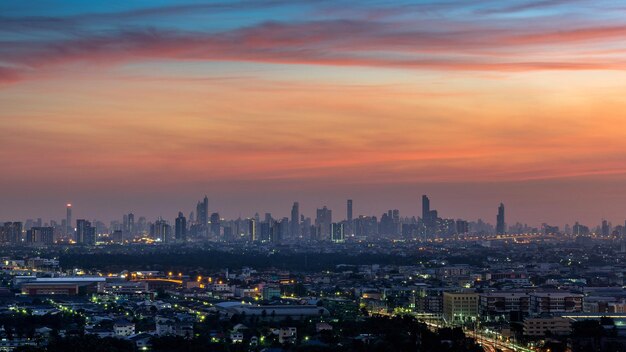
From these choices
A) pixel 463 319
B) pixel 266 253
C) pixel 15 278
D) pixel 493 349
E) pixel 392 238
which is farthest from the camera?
pixel 392 238

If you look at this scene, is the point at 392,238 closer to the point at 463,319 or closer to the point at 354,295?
the point at 354,295

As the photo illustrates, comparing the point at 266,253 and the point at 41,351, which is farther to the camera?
the point at 266,253

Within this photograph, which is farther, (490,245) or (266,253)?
(490,245)

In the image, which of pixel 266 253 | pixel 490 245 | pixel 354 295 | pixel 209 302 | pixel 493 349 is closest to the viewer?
pixel 493 349

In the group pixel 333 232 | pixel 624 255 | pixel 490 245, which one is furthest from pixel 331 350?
pixel 333 232

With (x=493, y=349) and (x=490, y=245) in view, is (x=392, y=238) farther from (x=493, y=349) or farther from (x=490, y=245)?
(x=493, y=349)

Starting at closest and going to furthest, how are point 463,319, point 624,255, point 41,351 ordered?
point 41,351 → point 463,319 → point 624,255

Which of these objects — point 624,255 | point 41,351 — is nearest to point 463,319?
point 41,351

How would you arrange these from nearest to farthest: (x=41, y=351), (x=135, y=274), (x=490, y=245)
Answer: (x=41, y=351) < (x=135, y=274) < (x=490, y=245)
